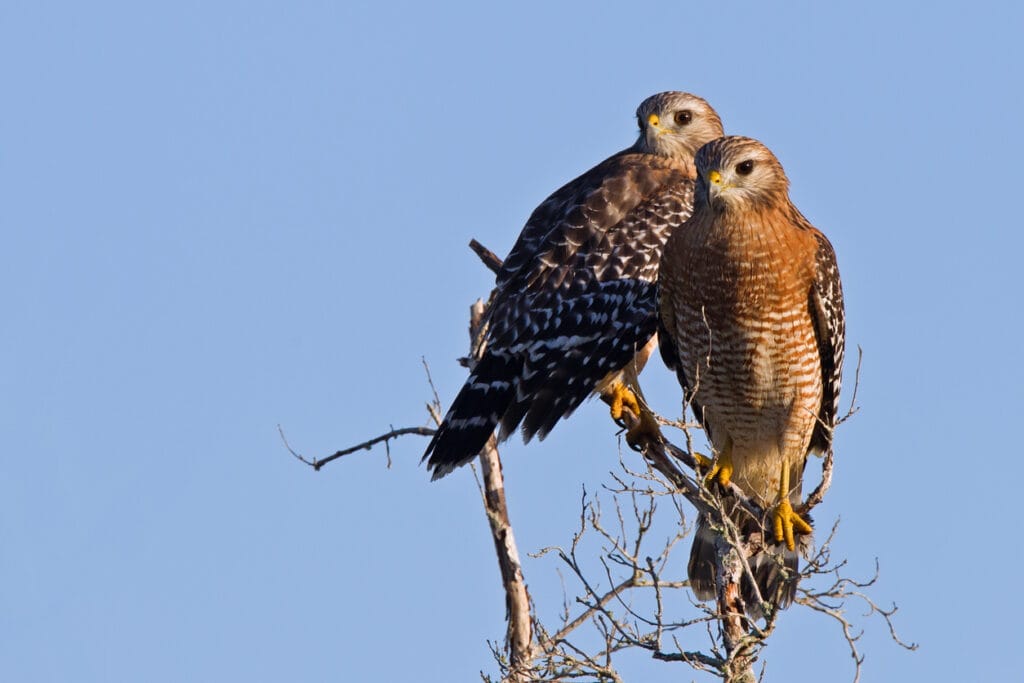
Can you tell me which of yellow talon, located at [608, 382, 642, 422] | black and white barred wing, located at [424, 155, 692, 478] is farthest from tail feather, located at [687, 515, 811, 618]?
black and white barred wing, located at [424, 155, 692, 478]

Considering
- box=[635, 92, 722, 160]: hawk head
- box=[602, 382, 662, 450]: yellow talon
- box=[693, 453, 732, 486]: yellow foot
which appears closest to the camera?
box=[693, 453, 732, 486]: yellow foot

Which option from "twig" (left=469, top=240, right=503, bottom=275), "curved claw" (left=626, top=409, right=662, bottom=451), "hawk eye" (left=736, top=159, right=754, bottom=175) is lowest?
"curved claw" (left=626, top=409, right=662, bottom=451)

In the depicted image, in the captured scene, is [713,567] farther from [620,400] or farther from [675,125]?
[675,125]

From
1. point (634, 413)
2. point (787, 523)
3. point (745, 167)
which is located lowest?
point (787, 523)

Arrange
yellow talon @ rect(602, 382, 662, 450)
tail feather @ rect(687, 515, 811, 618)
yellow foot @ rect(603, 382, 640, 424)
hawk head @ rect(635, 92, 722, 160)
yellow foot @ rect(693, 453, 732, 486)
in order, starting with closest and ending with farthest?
yellow foot @ rect(693, 453, 732, 486) < tail feather @ rect(687, 515, 811, 618) < yellow talon @ rect(602, 382, 662, 450) < yellow foot @ rect(603, 382, 640, 424) < hawk head @ rect(635, 92, 722, 160)

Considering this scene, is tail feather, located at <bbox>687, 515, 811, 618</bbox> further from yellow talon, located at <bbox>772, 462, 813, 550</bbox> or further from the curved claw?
the curved claw

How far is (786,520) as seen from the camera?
303 inches

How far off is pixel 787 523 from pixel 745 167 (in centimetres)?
169

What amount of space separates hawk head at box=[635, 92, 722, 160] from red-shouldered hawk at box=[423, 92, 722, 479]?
273mm

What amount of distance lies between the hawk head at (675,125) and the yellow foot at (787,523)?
2798 mm

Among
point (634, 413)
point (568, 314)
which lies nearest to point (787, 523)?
point (634, 413)

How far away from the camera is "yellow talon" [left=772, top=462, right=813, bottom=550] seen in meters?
7.68

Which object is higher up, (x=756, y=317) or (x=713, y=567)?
(x=756, y=317)

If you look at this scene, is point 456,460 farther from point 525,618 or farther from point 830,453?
point 830,453
